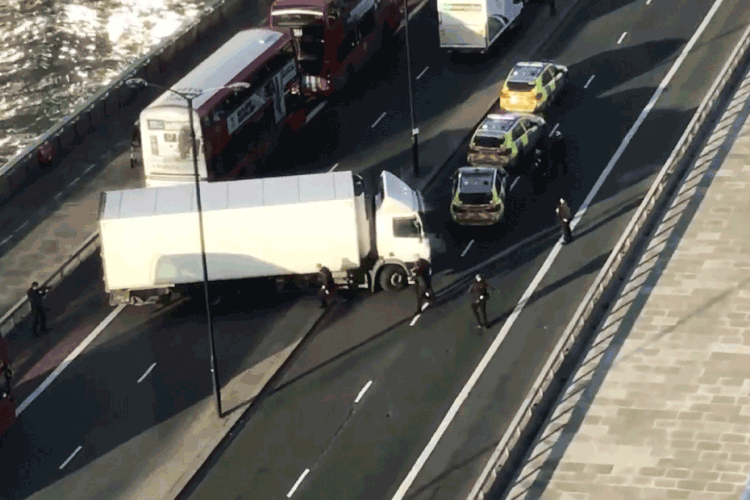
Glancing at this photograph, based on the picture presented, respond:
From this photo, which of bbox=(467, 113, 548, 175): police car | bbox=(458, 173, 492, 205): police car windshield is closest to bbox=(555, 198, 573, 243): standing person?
bbox=(458, 173, 492, 205): police car windshield

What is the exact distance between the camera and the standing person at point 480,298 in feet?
155

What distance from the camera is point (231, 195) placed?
161 feet

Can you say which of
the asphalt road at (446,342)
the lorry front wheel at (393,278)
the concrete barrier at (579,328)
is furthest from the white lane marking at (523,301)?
the lorry front wheel at (393,278)

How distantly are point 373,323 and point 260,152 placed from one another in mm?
11579

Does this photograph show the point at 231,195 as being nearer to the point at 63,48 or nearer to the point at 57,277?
the point at 57,277

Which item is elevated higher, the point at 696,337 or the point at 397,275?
the point at 696,337

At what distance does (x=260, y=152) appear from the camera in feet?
191

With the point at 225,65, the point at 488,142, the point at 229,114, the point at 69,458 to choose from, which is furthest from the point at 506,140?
the point at 69,458

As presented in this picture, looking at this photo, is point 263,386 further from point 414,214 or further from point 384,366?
point 414,214

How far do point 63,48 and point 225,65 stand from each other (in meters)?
29.0

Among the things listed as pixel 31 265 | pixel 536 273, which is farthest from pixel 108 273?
pixel 536 273

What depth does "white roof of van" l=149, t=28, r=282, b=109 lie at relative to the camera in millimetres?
54250

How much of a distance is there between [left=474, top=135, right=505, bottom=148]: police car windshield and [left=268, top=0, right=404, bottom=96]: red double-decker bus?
765 cm

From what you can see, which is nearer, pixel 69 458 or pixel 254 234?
pixel 69 458
